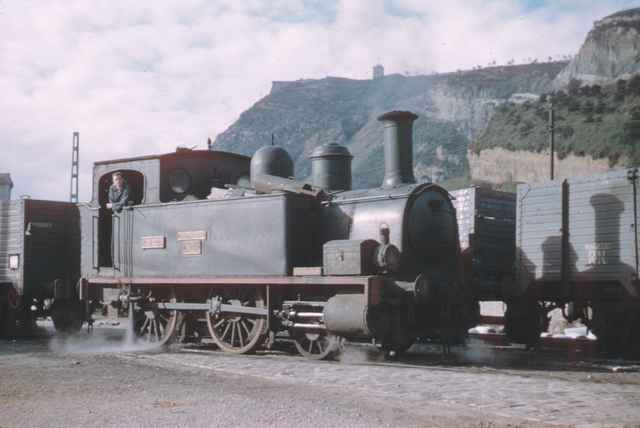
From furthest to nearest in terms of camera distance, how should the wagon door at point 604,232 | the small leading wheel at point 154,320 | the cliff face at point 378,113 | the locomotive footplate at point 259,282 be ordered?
the cliff face at point 378,113
the small leading wheel at point 154,320
the wagon door at point 604,232
the locomotive footplate at point 259,282

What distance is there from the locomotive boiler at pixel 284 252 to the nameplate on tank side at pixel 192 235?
0.08 feet

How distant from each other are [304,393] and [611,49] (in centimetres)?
6992

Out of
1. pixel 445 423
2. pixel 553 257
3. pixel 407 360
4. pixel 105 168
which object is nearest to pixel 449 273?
pixel 407 360

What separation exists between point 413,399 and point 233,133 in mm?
148868

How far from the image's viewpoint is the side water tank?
11469 mm

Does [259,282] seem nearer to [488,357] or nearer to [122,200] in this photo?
[122,200]

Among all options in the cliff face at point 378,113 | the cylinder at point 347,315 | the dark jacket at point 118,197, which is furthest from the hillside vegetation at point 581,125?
the cliff face at point 378,113

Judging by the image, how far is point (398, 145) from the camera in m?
10.4

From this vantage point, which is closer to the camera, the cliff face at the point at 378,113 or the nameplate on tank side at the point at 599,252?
the nameplate on tank side at the point at 599,252

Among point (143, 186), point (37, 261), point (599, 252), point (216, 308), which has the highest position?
point (143, 186)

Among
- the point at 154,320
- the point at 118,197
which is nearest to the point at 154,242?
the point at 118,197

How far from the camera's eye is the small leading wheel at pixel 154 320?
11.8m

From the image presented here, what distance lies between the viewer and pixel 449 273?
10.4 m

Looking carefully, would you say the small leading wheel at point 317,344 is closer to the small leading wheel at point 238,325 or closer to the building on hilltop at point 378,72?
the small leading wheel at point 238,325
